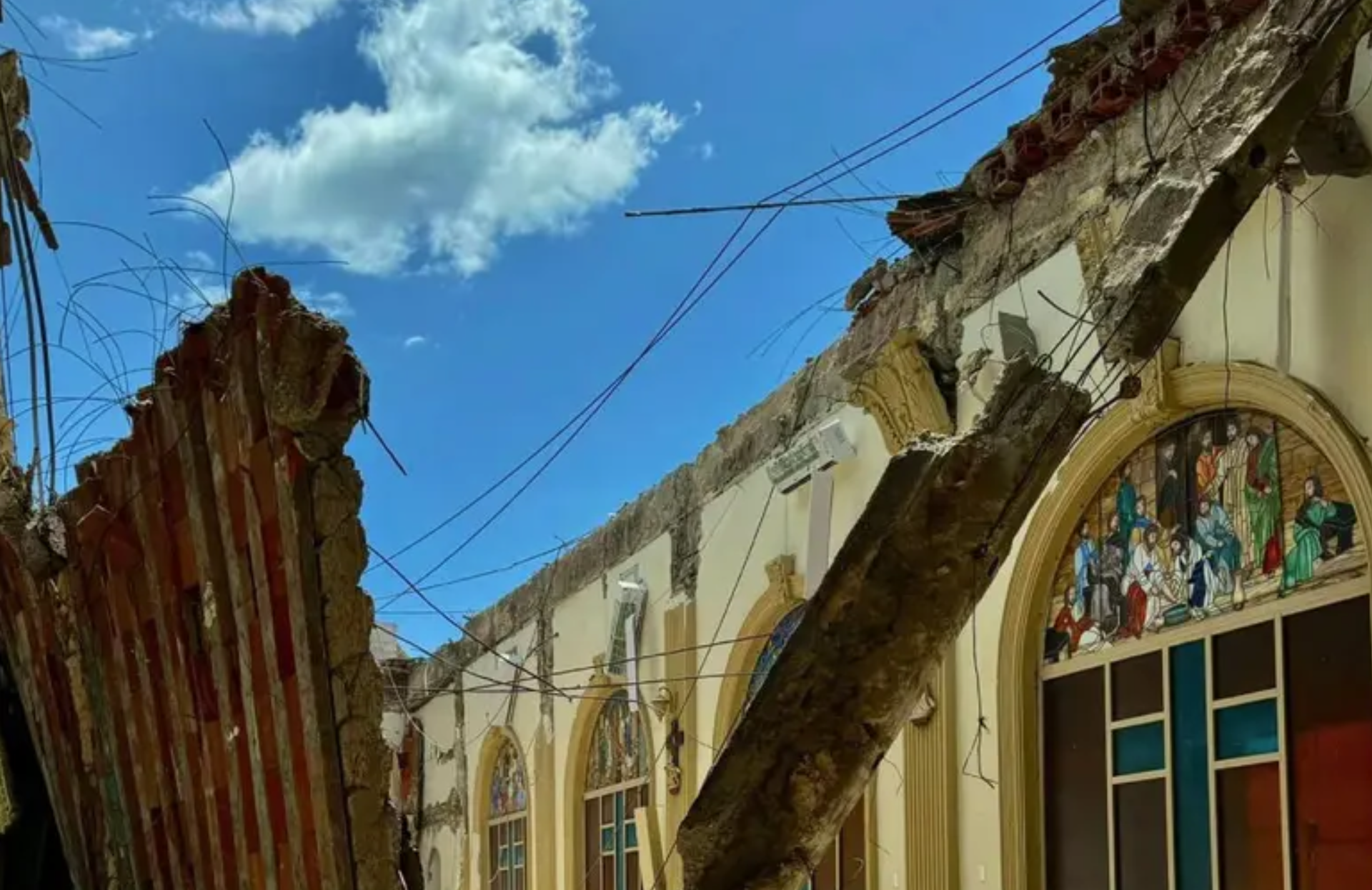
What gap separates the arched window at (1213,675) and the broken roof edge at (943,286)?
46.6 inches

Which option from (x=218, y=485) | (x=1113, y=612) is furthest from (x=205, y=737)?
(x=1113, y=612)

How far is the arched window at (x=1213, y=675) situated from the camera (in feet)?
16.8

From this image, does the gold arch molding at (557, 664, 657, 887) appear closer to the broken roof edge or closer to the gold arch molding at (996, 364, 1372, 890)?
the broken roof edge

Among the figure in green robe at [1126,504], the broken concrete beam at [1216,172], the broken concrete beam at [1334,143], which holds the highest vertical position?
the broken concrete beam at [1334,143]

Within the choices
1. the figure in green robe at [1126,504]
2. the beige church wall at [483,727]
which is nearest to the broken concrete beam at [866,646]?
the figure in green robe at [1126,504]

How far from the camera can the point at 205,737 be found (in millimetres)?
4953

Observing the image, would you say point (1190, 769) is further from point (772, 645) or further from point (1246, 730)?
point (772, 645)

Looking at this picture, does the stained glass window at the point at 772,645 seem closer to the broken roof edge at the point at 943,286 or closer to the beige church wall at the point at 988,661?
the broken roof edge at the point at 943,286

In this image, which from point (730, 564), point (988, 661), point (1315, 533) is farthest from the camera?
point (730, 564)

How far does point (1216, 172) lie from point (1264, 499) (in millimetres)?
2014

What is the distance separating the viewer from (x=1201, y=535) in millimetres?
5801

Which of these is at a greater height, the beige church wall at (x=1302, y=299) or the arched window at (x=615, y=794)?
the beige church wall at (x=1302, y=299)

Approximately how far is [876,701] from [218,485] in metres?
2.49

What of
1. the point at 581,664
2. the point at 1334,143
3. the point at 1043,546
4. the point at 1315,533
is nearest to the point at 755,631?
the point at 1043,546
